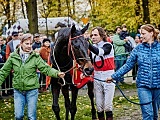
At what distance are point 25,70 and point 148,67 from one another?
7.17ft

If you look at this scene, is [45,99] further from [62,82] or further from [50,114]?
[62,82]

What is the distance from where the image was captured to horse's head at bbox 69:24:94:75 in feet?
23.7

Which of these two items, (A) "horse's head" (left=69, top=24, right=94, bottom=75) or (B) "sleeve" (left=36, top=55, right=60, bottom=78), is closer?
(A) "horse's head" (left=69, top=24, right=94, bottom=75)

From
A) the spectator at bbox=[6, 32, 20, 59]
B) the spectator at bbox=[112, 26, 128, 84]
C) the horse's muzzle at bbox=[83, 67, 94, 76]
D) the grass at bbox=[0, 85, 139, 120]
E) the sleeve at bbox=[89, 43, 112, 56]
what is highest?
the sleeve at bbox=[89, 43, 112, 56]

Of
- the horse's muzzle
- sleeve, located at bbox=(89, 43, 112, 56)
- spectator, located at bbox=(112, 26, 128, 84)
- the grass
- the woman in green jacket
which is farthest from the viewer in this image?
spectator, located at bbox=(112, 26, 128, 84)

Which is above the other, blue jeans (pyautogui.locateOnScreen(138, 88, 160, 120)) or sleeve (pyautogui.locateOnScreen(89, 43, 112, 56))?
sleeve (pyautogui.locateOnScreen(89, 43, 112, 56))

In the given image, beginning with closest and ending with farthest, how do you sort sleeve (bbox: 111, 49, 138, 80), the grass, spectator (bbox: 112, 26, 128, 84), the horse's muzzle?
sleeve (bbox: 111, 49, 138, 80) < the horse's muzzle < the grass < spectator (bbox: 112, 26, 128, 84)

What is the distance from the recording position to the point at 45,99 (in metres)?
13.4

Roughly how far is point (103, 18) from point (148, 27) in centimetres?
3045

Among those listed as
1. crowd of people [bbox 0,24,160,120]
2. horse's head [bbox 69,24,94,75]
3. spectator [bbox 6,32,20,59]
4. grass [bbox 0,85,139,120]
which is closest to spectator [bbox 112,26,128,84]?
grass [bbox 0,85,139,120]

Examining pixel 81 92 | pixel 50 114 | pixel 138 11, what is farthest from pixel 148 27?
pixel 138 11

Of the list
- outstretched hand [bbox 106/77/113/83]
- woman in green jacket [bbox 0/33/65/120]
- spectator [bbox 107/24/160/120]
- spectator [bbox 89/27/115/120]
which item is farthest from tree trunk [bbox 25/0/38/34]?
spectator [bbox 107/24/160/120]

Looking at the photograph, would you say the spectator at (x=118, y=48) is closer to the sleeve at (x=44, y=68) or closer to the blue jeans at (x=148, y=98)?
the sleeve at (x=44, y=68)

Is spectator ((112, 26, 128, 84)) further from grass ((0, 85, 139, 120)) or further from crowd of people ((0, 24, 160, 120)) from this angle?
crowd of people ((0, 24, 160, 120))
